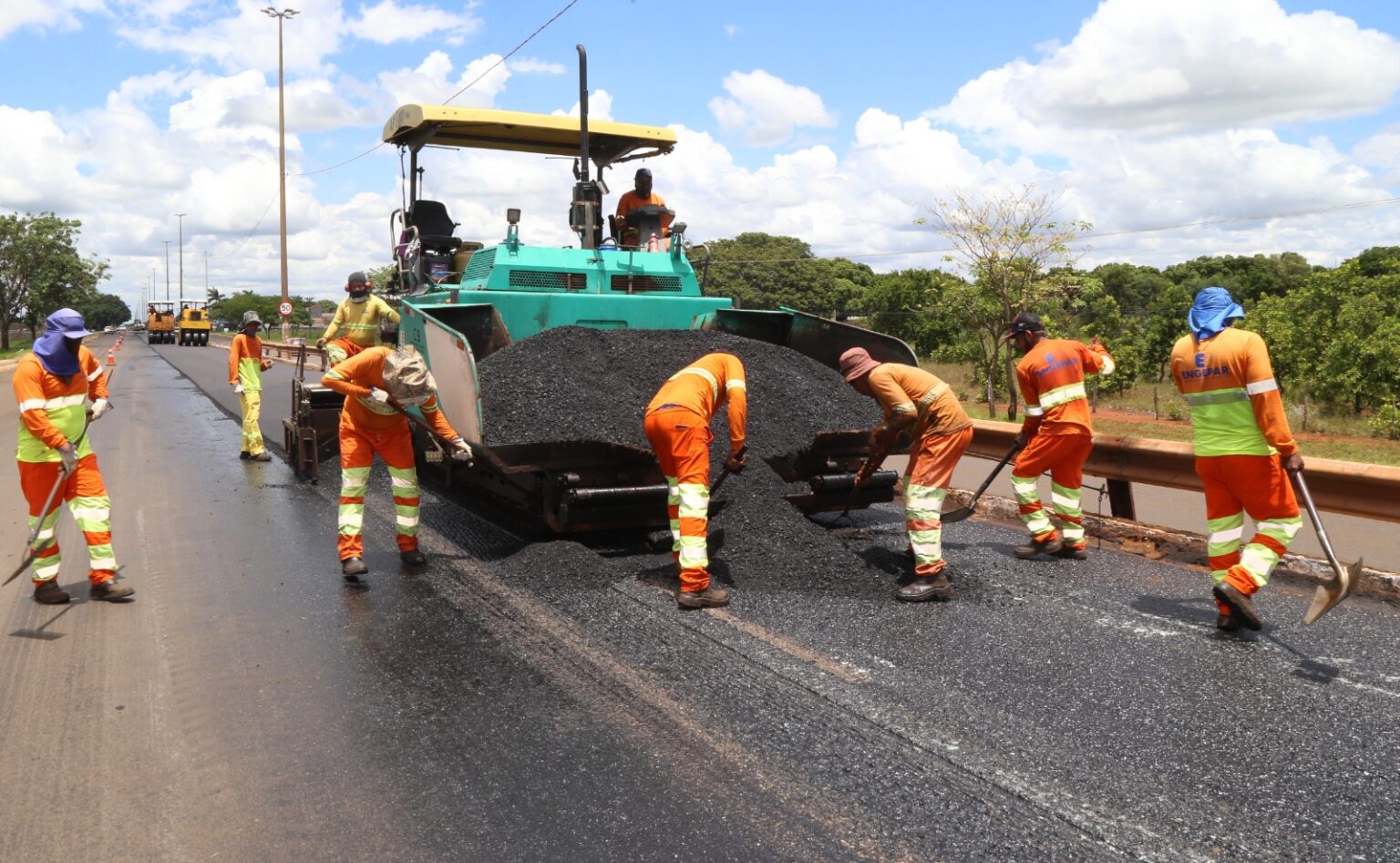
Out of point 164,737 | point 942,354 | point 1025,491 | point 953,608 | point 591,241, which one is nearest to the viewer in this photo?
point 164,737

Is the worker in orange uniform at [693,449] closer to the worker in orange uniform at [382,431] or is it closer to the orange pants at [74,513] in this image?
the worker in orange uniform at [382,431]

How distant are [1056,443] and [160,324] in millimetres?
64431

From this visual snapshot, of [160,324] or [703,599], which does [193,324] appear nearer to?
[160,324]

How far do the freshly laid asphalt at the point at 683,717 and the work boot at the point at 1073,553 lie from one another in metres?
0.18

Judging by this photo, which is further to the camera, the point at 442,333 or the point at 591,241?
the point at 591,241

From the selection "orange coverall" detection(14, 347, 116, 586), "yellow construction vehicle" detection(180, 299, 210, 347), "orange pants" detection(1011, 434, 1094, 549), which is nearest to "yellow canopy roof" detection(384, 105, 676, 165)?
"orange coverall" detection(14, 347, 116, 586)

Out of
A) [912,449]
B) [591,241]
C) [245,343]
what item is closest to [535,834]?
[912,449]

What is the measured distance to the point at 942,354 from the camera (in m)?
25.0

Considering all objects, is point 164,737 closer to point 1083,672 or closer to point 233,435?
point 1083,672

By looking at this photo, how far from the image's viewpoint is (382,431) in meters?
6.08

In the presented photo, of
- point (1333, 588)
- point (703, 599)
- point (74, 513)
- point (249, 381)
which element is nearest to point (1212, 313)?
point (1333, 588)

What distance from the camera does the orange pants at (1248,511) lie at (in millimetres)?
4656

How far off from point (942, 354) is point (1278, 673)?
21318 mm

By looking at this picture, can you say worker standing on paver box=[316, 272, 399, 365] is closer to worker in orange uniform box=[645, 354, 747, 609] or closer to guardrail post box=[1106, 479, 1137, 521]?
worker in orange uniform box=[645, 354, 747, 609]
